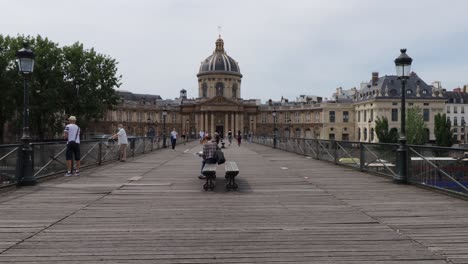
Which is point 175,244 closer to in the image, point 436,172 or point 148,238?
point 148,238

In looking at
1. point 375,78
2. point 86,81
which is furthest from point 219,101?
point 86,81

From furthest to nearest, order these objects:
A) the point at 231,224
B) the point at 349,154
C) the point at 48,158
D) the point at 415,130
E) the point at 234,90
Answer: the point at 234,90 → the point at 415,130 → the point at 349,154 → the point at 48,158 → the point at 231,224

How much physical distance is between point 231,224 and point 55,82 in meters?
44.5

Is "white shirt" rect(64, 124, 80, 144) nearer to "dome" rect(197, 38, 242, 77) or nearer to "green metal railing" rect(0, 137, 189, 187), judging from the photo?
"green metal railing" rect(0, 137, 189, 187)

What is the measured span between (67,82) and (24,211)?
43.1 metres

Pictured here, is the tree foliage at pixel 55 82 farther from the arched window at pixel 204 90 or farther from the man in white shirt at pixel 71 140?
the arched window at pixel 204 90

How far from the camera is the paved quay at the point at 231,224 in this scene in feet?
17.6

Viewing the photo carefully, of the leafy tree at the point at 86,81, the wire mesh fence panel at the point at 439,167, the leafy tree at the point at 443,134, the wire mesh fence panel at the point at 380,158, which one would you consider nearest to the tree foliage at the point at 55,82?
the leafy tree at the point at 86,81

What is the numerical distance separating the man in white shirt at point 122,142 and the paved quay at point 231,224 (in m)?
8.49

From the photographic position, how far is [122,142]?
20.2 metres

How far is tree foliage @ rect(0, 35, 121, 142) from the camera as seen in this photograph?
43562 millimetres

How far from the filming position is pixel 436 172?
1049 centimetres

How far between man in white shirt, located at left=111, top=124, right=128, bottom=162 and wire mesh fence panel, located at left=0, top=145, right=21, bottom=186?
8415mm

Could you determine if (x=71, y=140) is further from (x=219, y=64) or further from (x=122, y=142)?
(x=219, y=64)
